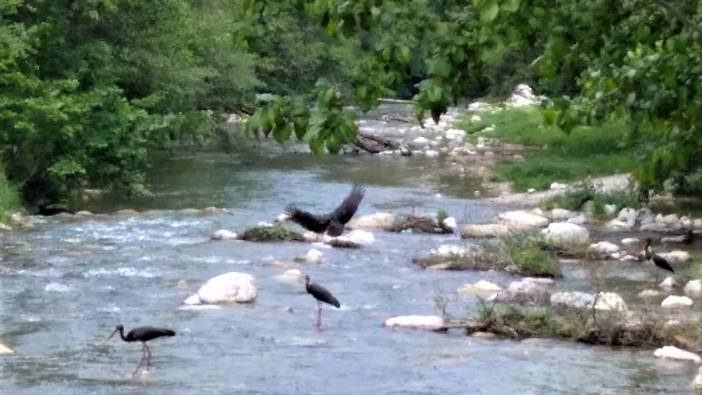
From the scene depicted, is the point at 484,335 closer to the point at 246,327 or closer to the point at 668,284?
the point at 246,327

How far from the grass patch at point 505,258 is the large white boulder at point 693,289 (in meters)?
1.62

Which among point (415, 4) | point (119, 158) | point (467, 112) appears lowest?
point (467, 112)

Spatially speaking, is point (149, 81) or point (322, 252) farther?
point (149, 81)

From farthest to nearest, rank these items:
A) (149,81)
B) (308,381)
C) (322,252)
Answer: (149,81), (322,252), (308,381)

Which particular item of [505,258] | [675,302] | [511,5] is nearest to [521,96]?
[505,258]

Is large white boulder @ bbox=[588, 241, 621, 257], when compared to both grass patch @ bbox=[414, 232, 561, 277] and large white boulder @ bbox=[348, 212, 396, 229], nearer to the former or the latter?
grass patch @ bbox=[414, 232, 561, 277]

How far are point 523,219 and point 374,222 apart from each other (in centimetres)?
240

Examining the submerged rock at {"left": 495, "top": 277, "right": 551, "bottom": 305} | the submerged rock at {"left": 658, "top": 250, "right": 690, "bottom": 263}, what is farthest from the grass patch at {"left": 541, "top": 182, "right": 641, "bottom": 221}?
the submerged rock at {"left": 495, "top": 277, "right": 551, "bottom": 305}

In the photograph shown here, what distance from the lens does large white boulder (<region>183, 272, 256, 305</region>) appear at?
13656 millimetres

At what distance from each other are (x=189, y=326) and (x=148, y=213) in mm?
9248

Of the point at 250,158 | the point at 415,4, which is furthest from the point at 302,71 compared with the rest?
the point at 415,4

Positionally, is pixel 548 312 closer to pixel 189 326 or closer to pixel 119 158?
pixel 189 326

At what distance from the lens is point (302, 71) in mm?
51562

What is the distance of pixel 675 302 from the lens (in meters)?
13.6
